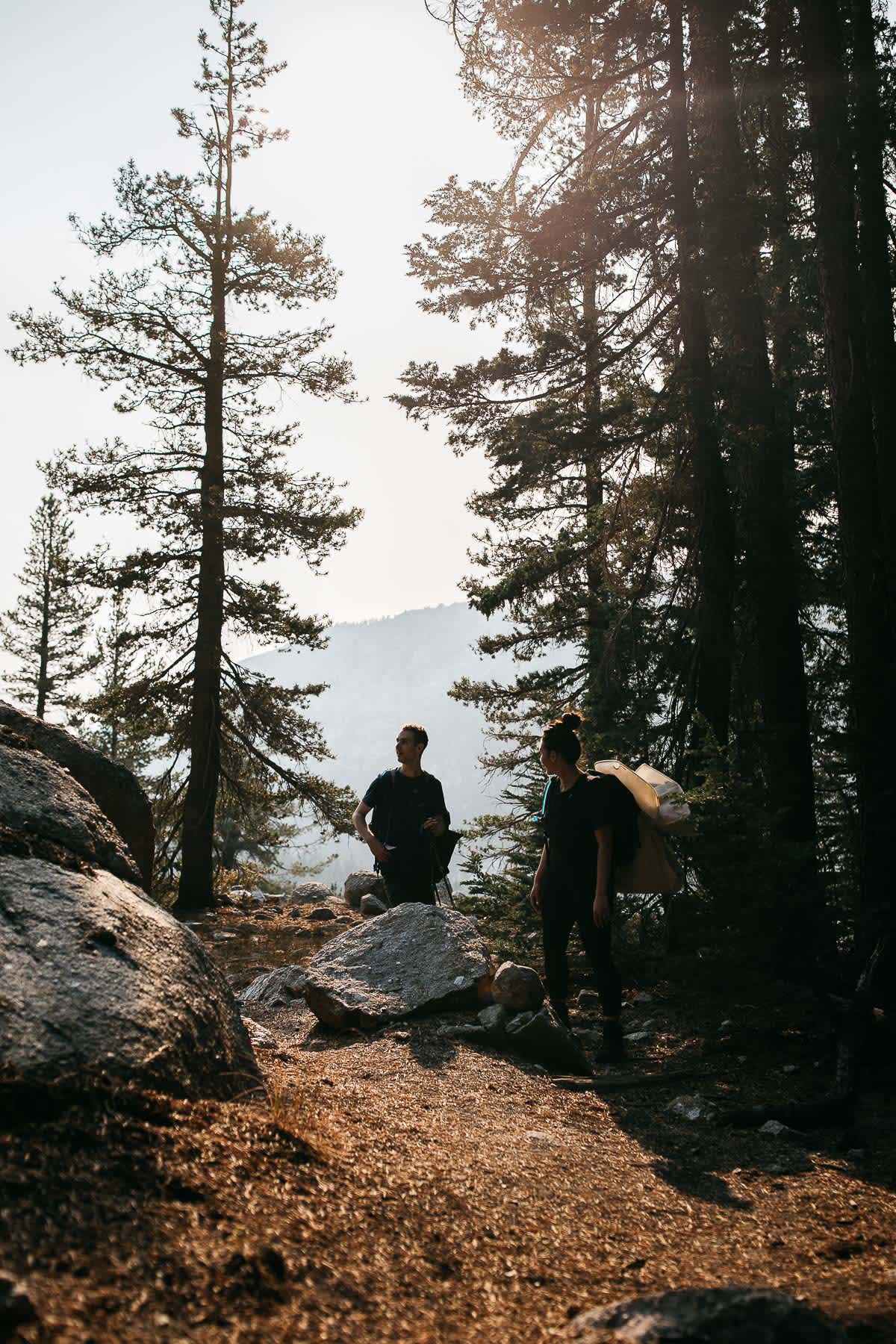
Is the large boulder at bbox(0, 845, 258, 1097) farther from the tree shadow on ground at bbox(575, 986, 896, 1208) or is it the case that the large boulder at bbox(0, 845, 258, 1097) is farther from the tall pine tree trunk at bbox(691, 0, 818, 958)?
the tall pine tree trunk at bbox(691, 0, 818, 958)

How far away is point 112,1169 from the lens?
228 cm

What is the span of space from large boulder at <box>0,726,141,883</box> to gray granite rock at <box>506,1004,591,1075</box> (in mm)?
2800

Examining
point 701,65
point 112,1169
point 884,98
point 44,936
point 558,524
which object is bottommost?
point 112,1169

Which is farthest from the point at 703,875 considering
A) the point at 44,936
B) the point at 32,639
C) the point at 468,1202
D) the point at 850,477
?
the point at 32,639

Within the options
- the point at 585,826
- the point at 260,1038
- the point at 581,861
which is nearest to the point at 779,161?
the point at 585,826

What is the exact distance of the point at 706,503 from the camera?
27.6 ft

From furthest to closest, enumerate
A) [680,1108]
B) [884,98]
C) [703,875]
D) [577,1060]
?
[884,98] → [703,875] → [577,1060] → [680,1108]

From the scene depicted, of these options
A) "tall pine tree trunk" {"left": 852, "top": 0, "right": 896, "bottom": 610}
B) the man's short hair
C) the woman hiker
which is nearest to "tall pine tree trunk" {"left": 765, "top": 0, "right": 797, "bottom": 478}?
"tall pine tree trunk" {"left": 852, "top": 0, "right": 896, "bottom": 610}

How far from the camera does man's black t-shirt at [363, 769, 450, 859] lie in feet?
23.0

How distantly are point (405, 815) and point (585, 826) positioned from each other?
1.67 metres

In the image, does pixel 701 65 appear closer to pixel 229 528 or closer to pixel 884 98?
pixel 884 98

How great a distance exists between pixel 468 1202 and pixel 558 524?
11339 mm

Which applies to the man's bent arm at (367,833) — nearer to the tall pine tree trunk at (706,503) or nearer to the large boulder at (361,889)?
the tall pine tree trunk at (706,503)

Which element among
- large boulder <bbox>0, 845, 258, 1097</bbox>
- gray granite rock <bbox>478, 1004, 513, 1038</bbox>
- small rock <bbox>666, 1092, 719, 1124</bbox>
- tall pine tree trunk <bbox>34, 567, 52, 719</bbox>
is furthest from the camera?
tall pine tree trunk <bbox>34, 567, 52, 719</bbox>
